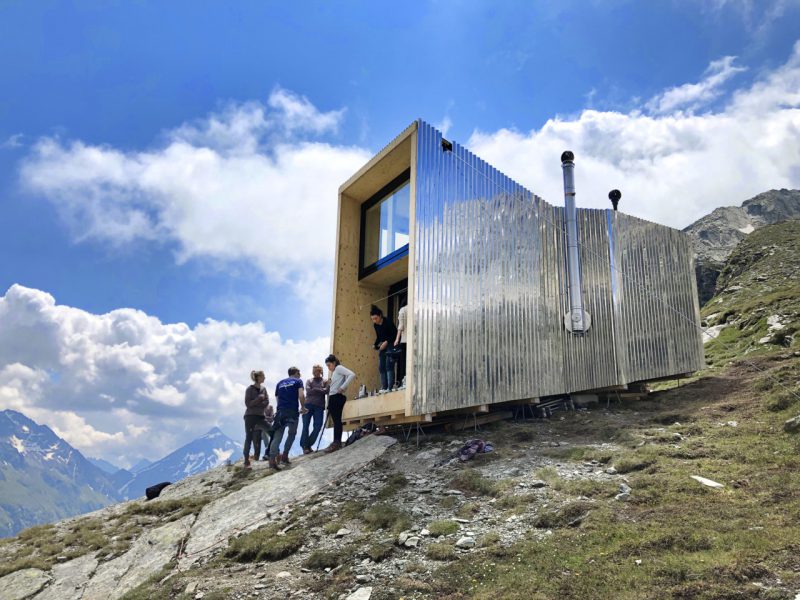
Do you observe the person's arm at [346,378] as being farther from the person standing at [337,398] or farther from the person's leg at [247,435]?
the person's leg at [247,435]

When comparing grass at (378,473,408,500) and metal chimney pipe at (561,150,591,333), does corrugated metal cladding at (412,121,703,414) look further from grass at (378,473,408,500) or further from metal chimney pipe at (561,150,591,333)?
grass at (378,473,408,500)

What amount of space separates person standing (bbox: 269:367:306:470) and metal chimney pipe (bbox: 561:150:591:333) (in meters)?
7.78

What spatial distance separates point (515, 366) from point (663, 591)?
931cm

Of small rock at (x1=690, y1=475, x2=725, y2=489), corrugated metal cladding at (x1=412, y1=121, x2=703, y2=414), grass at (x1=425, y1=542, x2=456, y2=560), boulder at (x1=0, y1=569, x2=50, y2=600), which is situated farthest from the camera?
corrugated metal cladding at (x1=412, y1=121, x2=703, y2=414)

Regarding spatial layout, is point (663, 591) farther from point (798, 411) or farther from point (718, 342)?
point (718, 342)

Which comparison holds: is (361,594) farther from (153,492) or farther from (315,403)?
(153,492)

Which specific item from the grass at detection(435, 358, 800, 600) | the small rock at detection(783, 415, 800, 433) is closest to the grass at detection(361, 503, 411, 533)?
the grass at detection(435, 358, 800, 600)

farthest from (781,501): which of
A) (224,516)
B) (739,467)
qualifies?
(224,516)

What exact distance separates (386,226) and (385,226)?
0.08 m

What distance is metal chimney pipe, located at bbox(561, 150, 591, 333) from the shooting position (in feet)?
56.6

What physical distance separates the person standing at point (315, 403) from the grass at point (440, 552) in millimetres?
7610

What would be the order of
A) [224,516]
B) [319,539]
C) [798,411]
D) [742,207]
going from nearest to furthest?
[319,539]
[224,516]
[798,411]
[742,207]

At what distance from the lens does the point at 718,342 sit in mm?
25750

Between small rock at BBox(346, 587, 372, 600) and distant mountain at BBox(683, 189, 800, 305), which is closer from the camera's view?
small rock at BBox(346, 587, 372, 600)
